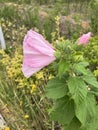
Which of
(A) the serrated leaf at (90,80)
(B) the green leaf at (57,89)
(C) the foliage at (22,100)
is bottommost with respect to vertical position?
(C) the foliage at (22,100)

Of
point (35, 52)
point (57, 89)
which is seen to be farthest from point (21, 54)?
point (35, 52)

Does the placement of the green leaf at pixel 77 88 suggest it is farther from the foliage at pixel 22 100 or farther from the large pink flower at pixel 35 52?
the foliage at pixel 22 100

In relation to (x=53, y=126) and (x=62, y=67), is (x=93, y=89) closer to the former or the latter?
(x=62, y=67)

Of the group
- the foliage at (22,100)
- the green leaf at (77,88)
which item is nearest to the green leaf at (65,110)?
the green leaf at (77,88)

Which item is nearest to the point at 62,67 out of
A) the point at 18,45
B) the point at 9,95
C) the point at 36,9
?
the point at 9,95

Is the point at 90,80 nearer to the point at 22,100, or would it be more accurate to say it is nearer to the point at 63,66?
the point at 63,66
